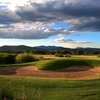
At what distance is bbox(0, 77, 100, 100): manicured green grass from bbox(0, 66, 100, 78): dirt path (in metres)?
7.82

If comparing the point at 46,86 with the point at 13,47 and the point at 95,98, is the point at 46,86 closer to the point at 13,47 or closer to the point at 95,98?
the point at 95,98

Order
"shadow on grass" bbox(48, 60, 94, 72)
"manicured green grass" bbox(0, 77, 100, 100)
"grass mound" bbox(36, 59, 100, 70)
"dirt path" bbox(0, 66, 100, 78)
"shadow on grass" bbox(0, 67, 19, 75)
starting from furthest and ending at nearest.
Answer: "grass mound" bbox(36, 59, 100, 70) < "shadow on grass" bbox(48, 60, 94, 72) < "shadow on grass" bbox(0, 67, 19, 75) < "dirt path" bbox(0, 66, 100, 78) < "manicured green grass" bbox(0, 77, 100, 100)

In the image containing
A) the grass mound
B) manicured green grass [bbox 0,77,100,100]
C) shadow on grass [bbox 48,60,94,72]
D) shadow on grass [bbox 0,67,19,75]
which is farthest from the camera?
the grass mound

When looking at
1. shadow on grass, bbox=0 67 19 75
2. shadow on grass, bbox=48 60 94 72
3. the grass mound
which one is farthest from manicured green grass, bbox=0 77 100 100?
the grass mound

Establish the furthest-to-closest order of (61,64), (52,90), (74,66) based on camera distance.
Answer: (61,64), (74,66), (52,90)

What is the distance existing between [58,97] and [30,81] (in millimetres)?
5334

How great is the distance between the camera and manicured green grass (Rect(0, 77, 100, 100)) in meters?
15.3

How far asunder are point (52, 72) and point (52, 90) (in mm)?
13079

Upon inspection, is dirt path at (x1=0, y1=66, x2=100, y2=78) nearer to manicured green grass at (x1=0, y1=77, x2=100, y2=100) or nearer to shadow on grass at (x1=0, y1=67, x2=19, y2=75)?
shadow on grass at (x1=0, y1=67, x2=19, y2=75)

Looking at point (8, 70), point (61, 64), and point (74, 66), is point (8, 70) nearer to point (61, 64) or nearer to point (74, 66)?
point (61, 64)

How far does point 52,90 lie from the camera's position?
19.3m

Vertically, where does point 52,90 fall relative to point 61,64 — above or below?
below

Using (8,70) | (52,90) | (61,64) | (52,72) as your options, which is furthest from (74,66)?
(52,90)

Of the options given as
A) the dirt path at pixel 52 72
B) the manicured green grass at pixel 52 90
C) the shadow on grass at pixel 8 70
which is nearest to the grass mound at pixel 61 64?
the dirt path at pixel 52 72
